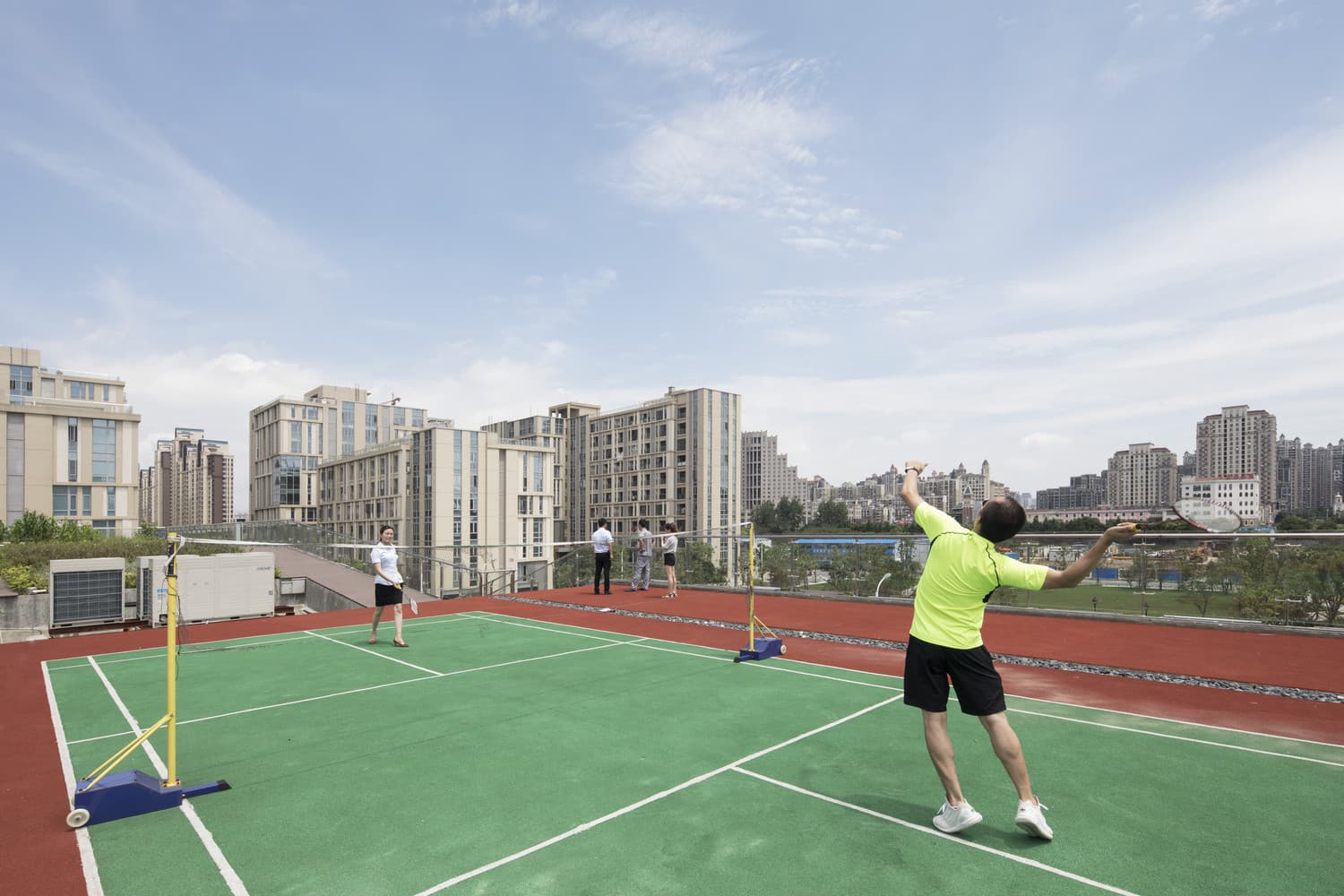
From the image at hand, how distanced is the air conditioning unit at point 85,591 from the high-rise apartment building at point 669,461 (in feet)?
245

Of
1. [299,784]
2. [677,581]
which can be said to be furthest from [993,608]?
[299,784]

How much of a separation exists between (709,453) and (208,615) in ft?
272

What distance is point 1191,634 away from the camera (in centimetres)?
1147

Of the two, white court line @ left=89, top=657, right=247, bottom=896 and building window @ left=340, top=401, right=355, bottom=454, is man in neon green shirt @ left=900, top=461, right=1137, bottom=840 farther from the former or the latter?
building window @ left=340, top=401, right=355, bottom=454

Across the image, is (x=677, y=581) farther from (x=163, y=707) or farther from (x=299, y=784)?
(x=299, y=784)

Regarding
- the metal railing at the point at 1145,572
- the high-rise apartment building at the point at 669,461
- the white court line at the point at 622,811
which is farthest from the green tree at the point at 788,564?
the high-rise apartment building at the point at 669,461

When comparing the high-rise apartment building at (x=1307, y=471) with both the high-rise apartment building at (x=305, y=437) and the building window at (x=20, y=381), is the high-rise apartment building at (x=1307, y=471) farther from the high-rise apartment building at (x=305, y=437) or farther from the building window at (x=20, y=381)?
the building window at (x=20, y=381)

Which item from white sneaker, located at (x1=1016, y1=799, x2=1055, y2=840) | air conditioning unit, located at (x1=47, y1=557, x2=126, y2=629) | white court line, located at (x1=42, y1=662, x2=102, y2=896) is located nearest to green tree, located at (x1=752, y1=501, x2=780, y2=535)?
air conditioning unit, located at (x1=47, y1=557, x2=126, y2=629)

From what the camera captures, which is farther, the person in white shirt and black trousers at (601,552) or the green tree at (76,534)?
the green tree at (76,534)

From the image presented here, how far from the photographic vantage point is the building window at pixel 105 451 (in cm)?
5794

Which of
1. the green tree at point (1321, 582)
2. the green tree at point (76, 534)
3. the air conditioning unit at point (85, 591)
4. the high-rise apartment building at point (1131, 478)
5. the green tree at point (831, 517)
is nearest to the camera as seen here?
the green tree at point (1321, 582)

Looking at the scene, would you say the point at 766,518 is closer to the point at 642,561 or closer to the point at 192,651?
the point at 642,561

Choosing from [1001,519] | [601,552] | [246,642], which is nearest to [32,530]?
[246,642]

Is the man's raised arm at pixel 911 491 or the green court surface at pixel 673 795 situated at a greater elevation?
the man's raised arm at pixel 911 491
